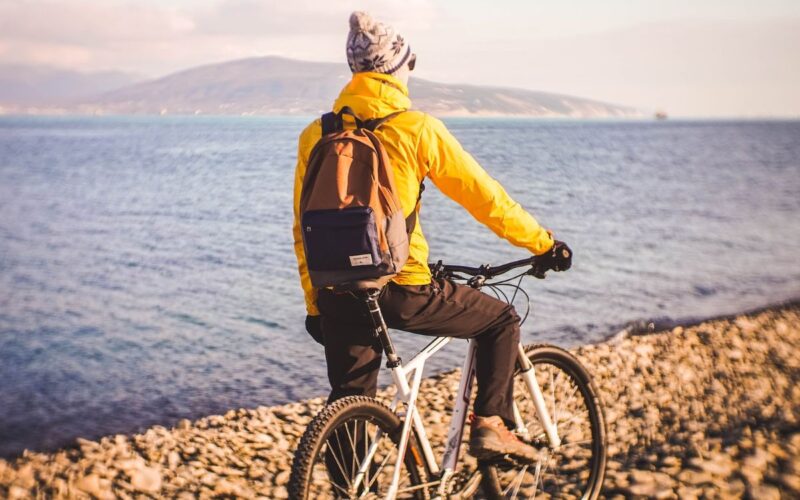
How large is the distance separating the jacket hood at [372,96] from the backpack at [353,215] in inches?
7.8

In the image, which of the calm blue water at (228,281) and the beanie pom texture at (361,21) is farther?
the calm blue water at (228,281)

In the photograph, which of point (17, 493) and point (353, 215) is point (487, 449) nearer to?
point (353, 215)

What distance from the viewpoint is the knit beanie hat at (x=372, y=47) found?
12.4 ft

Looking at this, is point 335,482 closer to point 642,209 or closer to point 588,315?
point 588,315

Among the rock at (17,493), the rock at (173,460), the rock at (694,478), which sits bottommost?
the rock at (173,460)

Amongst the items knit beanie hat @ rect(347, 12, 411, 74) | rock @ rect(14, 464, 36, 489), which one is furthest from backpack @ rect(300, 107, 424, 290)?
rock @ rect(14, 464, 36, 489)

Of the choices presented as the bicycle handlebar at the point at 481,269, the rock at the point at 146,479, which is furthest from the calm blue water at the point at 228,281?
the bicycle handlebar at the point at 481,269

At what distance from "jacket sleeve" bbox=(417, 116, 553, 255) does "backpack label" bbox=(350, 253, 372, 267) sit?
1.91ft

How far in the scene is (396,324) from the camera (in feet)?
12.8

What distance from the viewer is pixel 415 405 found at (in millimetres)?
4254

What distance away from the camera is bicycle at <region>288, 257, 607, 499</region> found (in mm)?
3646

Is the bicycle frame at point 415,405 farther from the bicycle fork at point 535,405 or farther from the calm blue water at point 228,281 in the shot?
the calm blue water at point 228,281

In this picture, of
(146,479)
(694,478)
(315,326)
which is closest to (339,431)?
(315,326)

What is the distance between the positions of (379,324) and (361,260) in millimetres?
445
